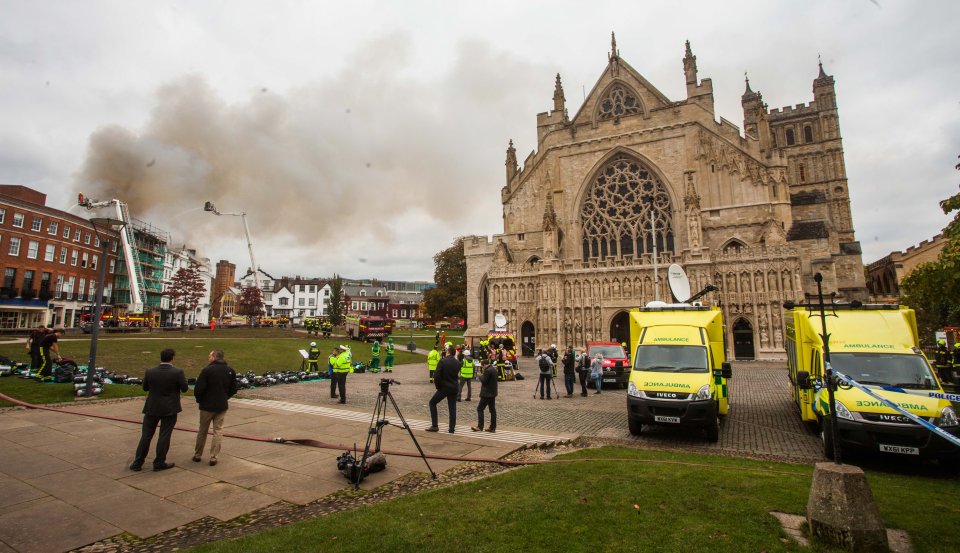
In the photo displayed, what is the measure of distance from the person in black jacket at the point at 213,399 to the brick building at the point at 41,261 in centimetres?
4358

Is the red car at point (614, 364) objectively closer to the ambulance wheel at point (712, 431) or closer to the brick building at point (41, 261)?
the ambulance wheel at point (712, 431)

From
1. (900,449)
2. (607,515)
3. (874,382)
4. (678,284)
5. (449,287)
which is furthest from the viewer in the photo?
(449,287)

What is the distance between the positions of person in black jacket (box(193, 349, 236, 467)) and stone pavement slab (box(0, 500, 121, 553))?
1.89m

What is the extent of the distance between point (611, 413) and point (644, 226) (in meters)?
27.6

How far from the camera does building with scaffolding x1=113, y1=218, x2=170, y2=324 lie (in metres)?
55.1

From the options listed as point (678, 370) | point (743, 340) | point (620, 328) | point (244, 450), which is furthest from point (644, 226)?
point (244, 450)

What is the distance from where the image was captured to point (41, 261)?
Answer: 40.0 meters

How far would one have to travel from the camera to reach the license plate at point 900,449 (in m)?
7.04

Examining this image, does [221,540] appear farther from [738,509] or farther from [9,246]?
[9,246]

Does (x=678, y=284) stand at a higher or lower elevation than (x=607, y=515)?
higher

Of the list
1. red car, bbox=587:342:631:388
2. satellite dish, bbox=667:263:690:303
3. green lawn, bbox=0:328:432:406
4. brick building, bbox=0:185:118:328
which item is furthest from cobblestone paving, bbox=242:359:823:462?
brick building, bbox=0:185:118:328

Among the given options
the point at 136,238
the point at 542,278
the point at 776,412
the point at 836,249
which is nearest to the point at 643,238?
the point at 542,278

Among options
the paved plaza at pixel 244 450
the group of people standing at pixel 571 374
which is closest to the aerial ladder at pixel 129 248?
the paved plaza at pixel 244 450

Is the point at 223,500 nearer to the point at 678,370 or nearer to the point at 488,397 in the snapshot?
the point at 488,397
